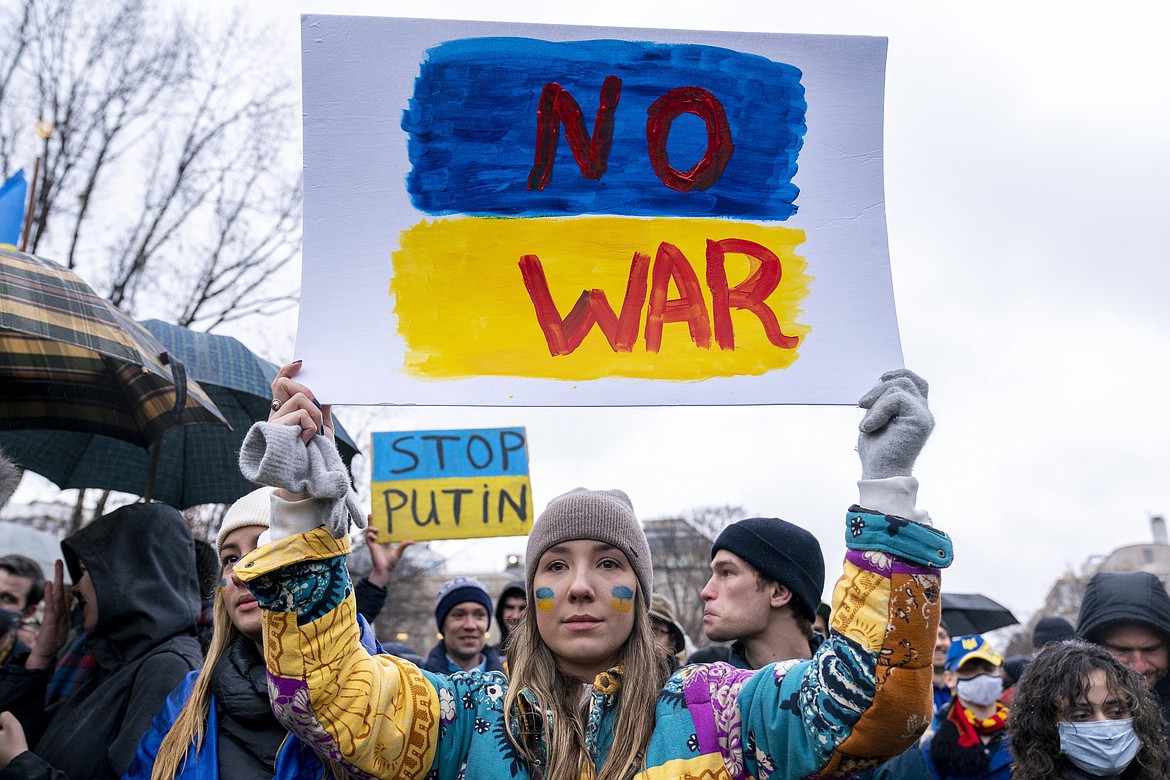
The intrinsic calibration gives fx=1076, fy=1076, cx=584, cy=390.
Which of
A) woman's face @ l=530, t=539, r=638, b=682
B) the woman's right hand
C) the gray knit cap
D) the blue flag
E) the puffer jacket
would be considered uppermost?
the blue flag

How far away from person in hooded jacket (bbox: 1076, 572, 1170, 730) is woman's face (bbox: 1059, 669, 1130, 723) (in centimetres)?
38

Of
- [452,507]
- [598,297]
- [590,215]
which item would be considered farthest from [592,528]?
[452,507]

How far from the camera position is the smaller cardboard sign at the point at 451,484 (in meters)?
6.40

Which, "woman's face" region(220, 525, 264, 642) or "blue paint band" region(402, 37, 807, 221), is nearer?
"blue paint band" region(402, 37, 807, 221)

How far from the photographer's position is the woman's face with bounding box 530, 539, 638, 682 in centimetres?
220

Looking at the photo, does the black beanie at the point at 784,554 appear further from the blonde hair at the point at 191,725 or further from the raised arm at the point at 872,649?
the blonde hair at the point at 191,725

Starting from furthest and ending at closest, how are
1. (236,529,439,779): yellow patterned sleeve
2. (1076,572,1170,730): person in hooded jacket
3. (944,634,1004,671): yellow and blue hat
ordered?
(944,634,1004,671): yellow and blue hat → (1076,572,1170,730): person in hooded jacket → (236,529,439,779): yellow patterned sleeve

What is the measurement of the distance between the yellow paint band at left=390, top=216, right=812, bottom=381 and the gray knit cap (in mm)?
287

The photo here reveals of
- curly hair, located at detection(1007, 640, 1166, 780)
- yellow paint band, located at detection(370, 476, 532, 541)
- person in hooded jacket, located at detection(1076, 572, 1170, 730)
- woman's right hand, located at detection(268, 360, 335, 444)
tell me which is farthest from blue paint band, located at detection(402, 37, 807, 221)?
yellow paint band, located at detection(370, 476, 532, 541)

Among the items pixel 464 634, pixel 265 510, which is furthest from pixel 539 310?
pixel 464 634

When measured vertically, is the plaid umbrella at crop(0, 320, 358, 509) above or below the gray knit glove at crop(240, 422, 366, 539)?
above

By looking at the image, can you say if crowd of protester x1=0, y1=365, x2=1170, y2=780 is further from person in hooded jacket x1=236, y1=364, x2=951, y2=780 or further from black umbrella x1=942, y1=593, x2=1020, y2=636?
black umbrella x1=942, y1=593, x2=1020, y2=636

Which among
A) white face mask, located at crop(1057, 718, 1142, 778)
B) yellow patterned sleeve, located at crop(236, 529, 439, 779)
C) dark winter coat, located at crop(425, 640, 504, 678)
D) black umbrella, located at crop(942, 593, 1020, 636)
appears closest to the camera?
yellow patterned sleeve, located at crop(236, 529, 439, 779)

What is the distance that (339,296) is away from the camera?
240 cm
